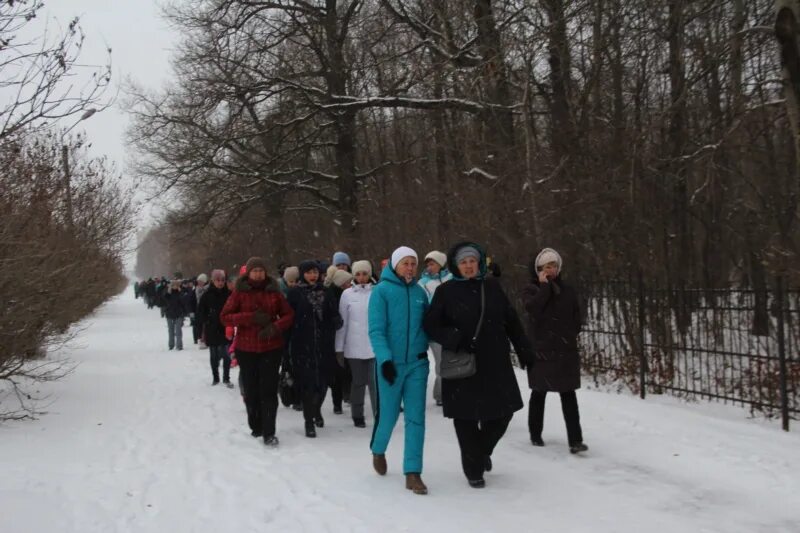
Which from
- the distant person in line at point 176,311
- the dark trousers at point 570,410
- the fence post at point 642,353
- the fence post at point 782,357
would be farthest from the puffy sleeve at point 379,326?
the distant person in line at point 176,311

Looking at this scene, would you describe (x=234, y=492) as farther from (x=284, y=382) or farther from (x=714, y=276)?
(x=714, y=276)

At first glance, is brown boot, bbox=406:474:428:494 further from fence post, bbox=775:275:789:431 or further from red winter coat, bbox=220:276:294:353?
fence post, bbox=775:275:789:431

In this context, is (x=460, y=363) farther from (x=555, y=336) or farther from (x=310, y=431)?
(x=310, y=431)

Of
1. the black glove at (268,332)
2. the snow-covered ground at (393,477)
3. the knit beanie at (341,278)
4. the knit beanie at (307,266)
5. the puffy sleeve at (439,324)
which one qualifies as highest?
the knit beanie at (307,266)

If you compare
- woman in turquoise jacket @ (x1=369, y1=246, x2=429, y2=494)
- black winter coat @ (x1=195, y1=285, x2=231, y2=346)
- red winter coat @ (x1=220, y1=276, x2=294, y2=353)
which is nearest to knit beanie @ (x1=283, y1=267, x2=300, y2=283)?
red winter coat @ (x1=220, y1=276, x2=294, y2=353)

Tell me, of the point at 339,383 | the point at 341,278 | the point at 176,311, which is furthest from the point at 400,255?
the point at 176,311

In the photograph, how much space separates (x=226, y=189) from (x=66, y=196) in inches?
258

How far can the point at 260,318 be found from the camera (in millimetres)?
7055

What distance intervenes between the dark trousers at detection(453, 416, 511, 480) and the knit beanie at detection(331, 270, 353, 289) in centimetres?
366

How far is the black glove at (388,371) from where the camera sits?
17.7 ft

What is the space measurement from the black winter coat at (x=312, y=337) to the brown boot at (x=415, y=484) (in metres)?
2.21

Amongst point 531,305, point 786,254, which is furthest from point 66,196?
point 786,254

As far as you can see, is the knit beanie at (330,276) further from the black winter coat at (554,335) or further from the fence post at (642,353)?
the fence post at (642,353)

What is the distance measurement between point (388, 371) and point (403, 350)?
8.8 inches
